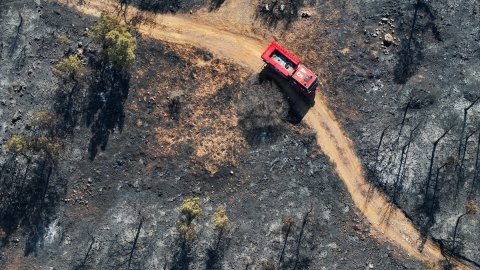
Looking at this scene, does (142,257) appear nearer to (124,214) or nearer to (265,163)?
(124,214)

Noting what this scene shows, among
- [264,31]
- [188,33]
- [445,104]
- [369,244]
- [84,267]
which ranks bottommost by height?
[84,267]

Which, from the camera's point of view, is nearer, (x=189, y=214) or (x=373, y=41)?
(x=189, y=214)

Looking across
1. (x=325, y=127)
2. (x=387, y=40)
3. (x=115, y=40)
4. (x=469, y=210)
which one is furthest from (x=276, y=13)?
(x=469, y=210)

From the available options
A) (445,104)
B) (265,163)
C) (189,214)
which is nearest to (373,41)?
(445,104)

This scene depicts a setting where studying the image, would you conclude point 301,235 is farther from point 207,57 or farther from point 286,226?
point 207,57

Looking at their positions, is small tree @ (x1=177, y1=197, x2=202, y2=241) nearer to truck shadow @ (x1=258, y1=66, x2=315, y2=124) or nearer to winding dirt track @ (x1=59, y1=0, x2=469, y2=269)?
truck shadow @ (x1=258, y1=66, x2=315, y2=124)

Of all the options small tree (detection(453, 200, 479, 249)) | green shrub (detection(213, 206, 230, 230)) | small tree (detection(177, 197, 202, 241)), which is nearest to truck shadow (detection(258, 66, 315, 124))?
green shrub (detection(213, 206, 230, 230))

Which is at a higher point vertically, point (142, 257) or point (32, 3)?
point (32, 3)
